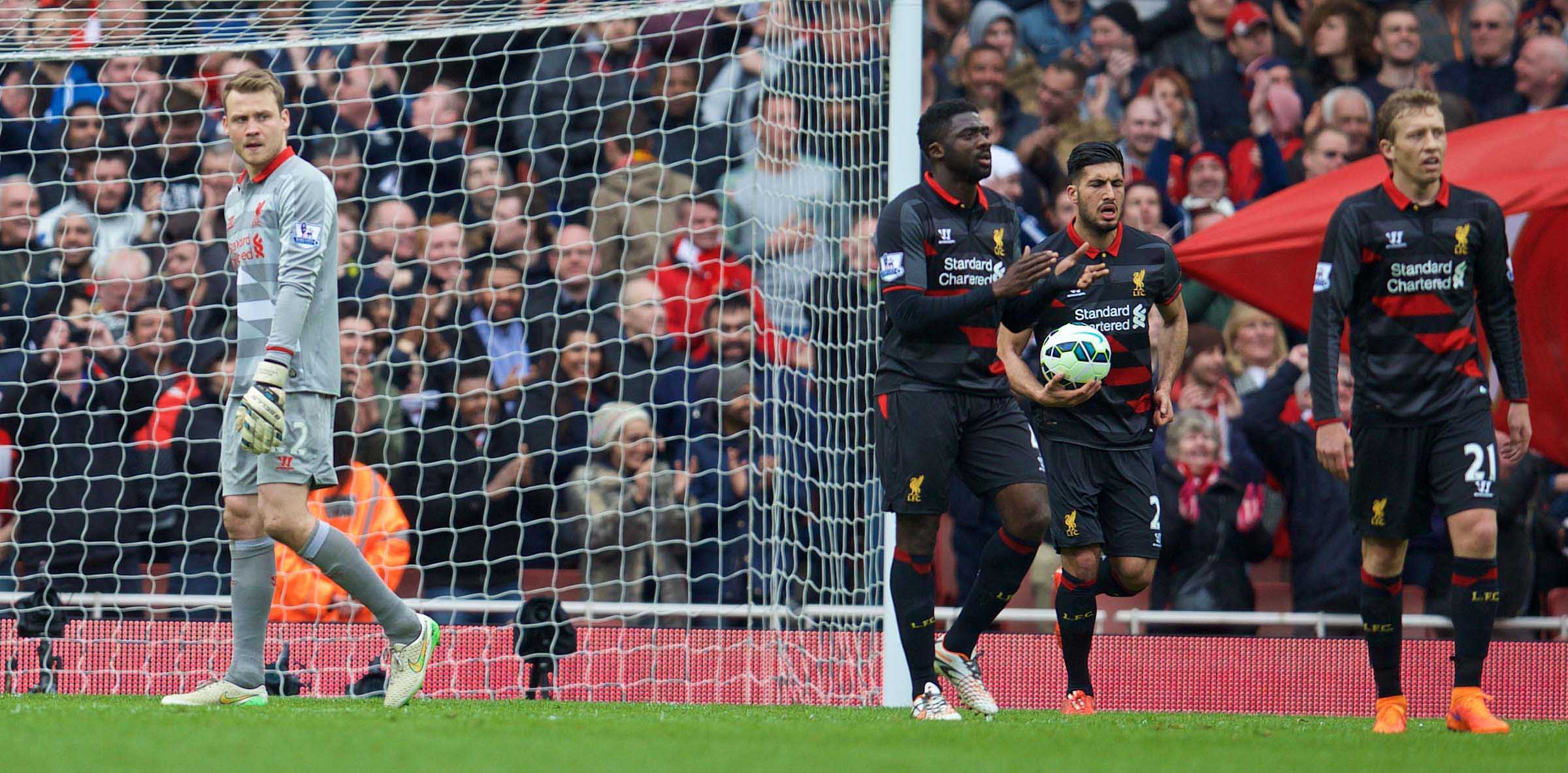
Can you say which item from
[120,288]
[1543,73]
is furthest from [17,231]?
[1543,73]

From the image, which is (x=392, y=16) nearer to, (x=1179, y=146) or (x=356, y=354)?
(x=356, y=354)

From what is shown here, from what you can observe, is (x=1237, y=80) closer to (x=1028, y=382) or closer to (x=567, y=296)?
(x=567, y=296)

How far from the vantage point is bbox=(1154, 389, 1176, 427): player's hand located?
20.5 feet

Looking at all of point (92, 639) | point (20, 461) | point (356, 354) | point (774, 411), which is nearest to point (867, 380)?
point (774, 411)

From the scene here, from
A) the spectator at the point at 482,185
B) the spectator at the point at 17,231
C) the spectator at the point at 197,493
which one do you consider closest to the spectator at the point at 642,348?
the spectator at the point at 482,185

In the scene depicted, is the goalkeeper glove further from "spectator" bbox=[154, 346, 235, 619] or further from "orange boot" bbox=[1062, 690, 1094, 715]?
"spectator" bbox=[154, 346, 235, 619]

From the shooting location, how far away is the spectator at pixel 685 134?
9.80 metres

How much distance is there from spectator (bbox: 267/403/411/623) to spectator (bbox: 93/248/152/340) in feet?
5.24

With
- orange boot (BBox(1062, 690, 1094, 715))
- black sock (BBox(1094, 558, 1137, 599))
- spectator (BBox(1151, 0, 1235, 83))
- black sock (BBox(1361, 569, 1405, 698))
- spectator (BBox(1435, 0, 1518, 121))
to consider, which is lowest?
orange boot (BBox(1062, 690, 1094, 715))

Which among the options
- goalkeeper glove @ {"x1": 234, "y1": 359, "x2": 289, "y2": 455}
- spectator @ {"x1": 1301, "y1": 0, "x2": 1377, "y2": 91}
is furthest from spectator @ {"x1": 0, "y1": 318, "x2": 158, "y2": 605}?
spectator @ {"x1": 1301, "y1": 0, "x2": 1377, "y2": 91}

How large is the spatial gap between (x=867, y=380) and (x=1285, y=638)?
2.17 meters

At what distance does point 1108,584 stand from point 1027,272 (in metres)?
1.41

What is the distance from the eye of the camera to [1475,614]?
223 inches

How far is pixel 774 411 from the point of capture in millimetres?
7672
